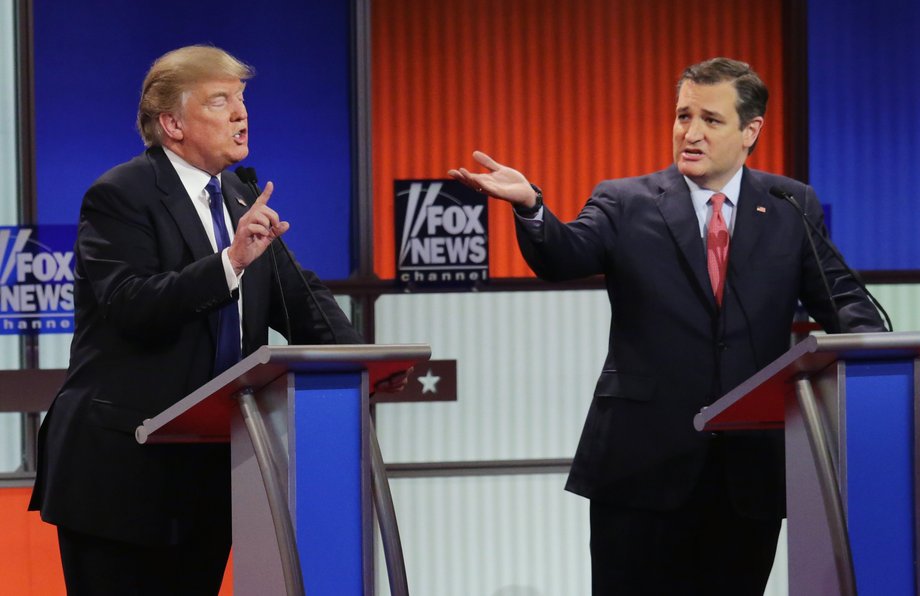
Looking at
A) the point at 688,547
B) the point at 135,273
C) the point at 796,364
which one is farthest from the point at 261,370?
the point at 688,547

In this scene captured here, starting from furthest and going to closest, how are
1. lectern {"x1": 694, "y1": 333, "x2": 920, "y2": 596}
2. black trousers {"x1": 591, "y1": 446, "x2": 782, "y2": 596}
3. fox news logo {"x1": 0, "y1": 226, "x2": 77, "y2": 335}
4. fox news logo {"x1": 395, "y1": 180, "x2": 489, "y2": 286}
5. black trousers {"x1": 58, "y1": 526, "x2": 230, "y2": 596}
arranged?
fox news logo {"x1": 395, "y1": 180, "x2": 489, "y2": 286} → fox news logo {"x1": 0, "y1": 226, "x2": 77, "y2": 335} → black trousers {"x1": 591, "y1": 446, "x2": 782, "y2": 596} → black trousers {"x1": 58, "y1": 526, "x2": 230, "y2": 596} → lectern {"x1": 694, "y1": 333, "x2": 920, "y2": 596}

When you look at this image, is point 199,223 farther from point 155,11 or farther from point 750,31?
point 750,31

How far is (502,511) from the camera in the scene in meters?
4.55

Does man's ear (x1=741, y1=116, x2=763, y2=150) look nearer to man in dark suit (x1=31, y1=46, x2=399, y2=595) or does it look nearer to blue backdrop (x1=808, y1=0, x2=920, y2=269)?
man in dark suit (x1=31, y1=46, x2=399, y2=595)

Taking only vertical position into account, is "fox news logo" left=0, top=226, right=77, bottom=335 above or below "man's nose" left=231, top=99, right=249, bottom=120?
below

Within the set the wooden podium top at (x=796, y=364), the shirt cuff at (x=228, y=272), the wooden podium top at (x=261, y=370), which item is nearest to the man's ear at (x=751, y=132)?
the wooden podium top at (x=796, y=364)

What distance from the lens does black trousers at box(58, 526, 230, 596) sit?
2244mm

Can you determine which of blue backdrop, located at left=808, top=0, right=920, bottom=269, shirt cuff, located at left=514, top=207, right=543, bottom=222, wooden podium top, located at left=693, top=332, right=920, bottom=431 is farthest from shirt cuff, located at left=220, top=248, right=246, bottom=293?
blue backdrop, located at left=808, top=0, right=920, bottom=269

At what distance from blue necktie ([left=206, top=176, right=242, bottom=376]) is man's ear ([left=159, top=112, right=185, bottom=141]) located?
0.11m

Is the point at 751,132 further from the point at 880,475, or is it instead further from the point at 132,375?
the point at 132,375

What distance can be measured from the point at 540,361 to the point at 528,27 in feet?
4.10

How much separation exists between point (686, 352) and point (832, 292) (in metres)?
0.37

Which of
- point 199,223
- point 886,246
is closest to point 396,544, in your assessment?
point 199,223

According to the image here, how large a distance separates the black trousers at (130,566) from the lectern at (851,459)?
1051mm
